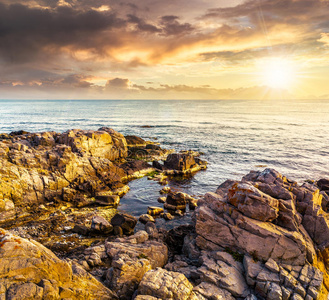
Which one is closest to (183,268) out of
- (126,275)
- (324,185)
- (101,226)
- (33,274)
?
(126,275)

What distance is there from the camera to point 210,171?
2021 inches

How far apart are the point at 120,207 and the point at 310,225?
951 inches

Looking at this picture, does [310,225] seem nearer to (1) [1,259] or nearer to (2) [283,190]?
(2) [283,190]

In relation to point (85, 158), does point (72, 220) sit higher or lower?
lower

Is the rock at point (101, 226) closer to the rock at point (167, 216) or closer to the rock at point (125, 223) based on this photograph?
the rock at point (125, 223)

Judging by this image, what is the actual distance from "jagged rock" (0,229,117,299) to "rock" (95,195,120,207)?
837 inches

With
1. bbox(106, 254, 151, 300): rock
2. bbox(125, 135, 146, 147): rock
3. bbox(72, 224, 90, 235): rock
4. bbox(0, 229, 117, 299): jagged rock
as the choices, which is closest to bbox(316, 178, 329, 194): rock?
bbox(106, 254, 151, 300): rock

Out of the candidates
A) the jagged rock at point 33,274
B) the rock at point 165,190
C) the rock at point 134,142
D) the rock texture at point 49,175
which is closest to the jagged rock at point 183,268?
the jagged rock at point 33,274

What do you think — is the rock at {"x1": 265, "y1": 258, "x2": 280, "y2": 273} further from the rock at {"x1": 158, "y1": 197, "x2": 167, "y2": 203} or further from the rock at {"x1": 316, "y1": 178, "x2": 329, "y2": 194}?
the rock at {"x1": 316, "y1": 178, "x2": 329, "y2": 194}

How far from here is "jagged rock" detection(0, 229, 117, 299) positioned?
31.7ft

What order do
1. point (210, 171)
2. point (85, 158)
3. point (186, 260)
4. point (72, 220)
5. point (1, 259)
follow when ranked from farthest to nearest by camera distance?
point (210, 171), point (85, 158), point (72, 220), point (186, 260), point (1, 259)

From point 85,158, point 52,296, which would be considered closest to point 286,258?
point 52,296

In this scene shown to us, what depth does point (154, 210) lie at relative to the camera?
3153cm

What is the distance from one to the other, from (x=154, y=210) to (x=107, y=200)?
7569 mm
